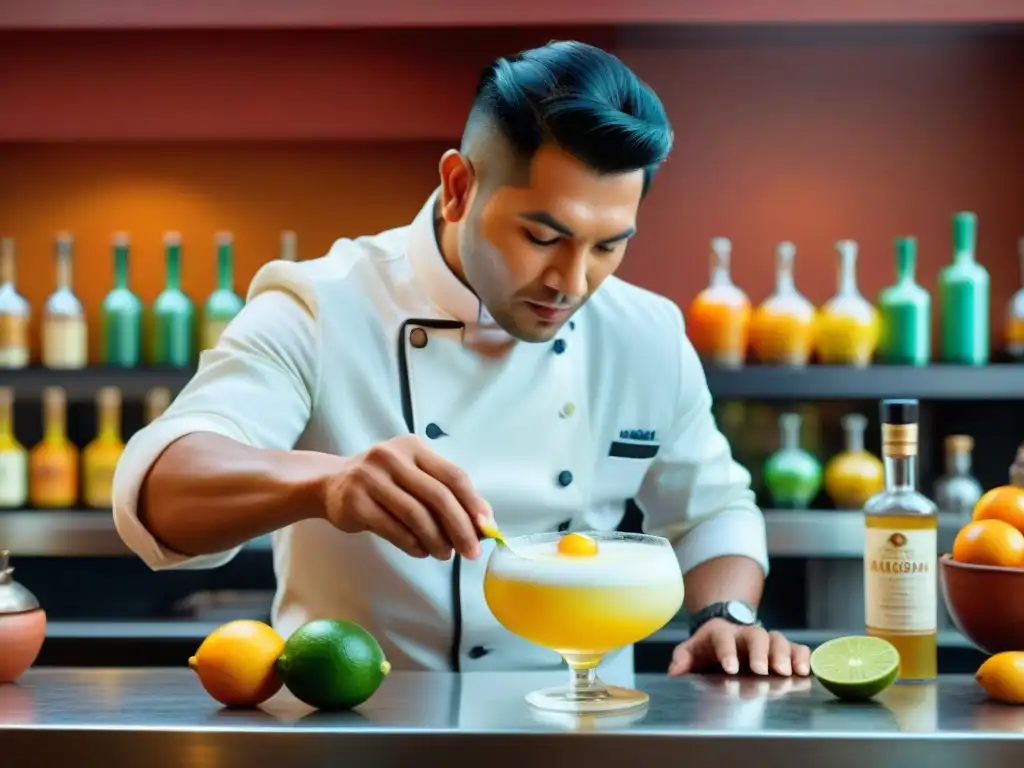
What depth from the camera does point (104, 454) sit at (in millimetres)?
3209

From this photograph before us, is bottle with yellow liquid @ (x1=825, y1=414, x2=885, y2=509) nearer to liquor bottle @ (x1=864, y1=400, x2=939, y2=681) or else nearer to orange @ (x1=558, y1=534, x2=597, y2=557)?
liquor bottle @ (x1=864, y1=400, x2=939, y2=681)

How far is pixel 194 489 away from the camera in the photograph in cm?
137

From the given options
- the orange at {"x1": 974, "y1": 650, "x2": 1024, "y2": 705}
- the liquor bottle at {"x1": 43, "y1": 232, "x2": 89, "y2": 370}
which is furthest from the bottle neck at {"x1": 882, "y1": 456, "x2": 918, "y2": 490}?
the liquor bottle at {"x1": 43, "y1": 232, "x2": 89, "y2": 370}

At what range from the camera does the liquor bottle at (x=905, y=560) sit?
4.66ft

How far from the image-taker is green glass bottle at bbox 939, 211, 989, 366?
3115 millimetres

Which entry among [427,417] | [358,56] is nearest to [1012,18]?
[358,56]

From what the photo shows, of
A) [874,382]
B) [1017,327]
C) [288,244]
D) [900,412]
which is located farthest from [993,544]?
[288,244]

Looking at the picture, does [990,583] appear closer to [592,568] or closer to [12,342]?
[592,568]

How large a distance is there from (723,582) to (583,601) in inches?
23.9

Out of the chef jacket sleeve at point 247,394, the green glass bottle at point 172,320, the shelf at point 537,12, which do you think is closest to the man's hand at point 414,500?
the chef jacket sleeve at point 247,394

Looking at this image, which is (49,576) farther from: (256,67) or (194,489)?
(194,489)

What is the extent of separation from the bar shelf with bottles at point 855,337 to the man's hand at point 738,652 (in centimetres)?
153

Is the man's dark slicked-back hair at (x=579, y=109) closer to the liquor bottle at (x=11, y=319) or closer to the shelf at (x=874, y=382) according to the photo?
the shelf at (x=874, y=382)

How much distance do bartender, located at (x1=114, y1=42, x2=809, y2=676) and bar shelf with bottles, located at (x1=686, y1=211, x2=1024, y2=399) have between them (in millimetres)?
1127
